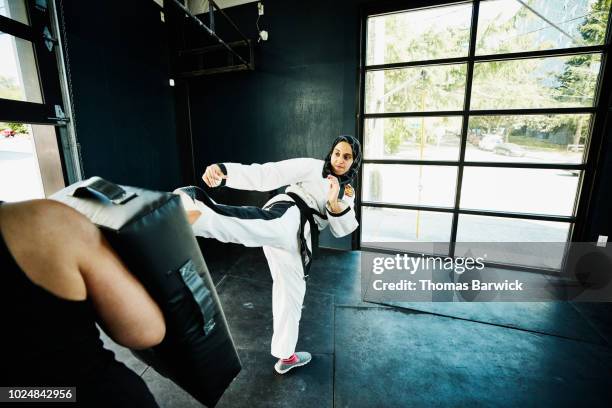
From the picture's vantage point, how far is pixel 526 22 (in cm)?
293

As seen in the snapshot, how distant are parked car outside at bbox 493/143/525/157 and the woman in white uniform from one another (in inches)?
87.2

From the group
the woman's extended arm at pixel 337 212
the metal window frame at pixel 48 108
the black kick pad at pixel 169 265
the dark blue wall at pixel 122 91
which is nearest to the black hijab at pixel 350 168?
the woman's extended arm at pixel 337 212

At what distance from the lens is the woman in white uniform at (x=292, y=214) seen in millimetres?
1598

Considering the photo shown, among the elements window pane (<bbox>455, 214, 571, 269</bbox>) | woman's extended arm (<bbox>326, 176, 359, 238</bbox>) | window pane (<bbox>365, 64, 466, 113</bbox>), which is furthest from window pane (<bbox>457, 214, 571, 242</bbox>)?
woman's extended arm (<bbox>326, 176, 359, 238</bbox>)

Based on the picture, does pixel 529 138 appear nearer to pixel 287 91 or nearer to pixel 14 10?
pixel 287 91

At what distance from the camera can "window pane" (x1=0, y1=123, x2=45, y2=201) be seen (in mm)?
2624

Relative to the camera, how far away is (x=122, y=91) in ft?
11.5

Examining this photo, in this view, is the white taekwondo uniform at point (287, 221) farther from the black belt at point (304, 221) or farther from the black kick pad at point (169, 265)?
the black kick pad at point (169, 265)

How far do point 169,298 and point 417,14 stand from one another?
396 cm

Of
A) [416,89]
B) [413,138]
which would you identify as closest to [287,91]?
[416,89]

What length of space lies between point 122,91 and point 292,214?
327 centimetres

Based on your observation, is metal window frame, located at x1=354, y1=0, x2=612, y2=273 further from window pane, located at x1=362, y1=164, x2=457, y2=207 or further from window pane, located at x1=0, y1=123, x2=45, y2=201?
window pane, located at x1=0, y1=123, x2=45, y2=201

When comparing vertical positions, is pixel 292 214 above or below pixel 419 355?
above

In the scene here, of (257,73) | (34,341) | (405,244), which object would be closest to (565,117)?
(405,244)
